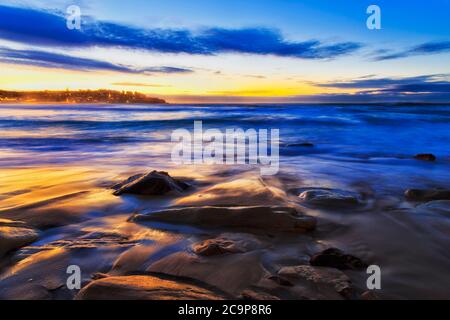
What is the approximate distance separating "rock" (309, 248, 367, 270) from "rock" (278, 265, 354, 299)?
7 cm

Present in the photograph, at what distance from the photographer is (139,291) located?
185cm

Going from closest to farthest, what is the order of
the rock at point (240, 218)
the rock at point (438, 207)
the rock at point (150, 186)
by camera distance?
the rock at point (240, 218) < the rock at point (438, 207) < the rock at point (150, 186)

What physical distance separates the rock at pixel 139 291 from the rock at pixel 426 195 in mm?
3191

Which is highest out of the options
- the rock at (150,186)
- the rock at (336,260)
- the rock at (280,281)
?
the rock at (150,186)

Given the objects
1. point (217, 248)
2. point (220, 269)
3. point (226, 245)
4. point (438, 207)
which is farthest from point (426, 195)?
point (220, 269)

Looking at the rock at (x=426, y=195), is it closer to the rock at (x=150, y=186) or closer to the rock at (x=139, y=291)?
the rock at (x=150, y=186)

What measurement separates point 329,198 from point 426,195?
1.25 meters

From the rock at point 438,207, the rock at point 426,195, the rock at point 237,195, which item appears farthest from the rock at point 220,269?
the rock at point 426,195

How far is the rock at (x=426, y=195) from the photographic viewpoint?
13.2ft

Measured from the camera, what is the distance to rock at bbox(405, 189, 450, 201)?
402 centimetres

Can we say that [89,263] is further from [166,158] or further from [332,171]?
[166,158]

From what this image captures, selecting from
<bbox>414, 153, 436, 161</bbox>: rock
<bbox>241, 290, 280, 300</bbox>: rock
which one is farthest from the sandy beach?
<bbox>414, 153, 436, 161</bbox>: rock
